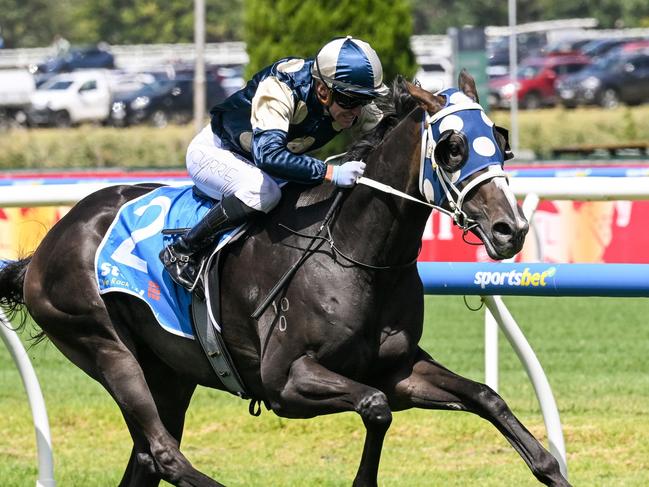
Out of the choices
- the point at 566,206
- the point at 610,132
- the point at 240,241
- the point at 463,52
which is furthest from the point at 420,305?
the point at 610,132

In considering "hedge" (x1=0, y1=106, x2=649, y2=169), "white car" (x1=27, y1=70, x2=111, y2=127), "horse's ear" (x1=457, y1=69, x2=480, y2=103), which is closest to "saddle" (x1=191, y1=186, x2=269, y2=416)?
"horse's ear" (x1=457, y1=69, x2=480, y2=103)

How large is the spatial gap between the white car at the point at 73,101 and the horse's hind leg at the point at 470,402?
29.8 meters

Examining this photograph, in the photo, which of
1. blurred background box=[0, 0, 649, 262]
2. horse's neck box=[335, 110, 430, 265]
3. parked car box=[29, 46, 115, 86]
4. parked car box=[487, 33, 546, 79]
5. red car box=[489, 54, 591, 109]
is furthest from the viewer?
parked car box=[29, 46, 115, 86]

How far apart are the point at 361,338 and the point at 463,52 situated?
17869mm

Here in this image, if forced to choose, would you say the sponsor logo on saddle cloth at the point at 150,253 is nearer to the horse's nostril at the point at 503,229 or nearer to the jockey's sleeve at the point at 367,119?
the jockey's sleeve at the point at 367,119

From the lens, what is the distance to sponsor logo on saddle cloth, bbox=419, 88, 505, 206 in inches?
159

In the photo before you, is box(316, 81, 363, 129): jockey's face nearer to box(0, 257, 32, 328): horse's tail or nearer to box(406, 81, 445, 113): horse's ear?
box(406, 81, 445, 113): horse's ear

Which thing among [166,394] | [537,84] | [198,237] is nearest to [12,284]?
[166,394]

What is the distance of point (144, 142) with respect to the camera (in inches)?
1048

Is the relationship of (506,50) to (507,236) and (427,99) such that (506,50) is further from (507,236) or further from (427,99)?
(507,236)

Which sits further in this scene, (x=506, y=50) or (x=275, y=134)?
(x=506, y=50)

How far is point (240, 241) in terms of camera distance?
4645 millimetres

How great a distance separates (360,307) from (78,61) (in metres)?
40.6

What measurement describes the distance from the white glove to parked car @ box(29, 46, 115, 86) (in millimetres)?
37104
